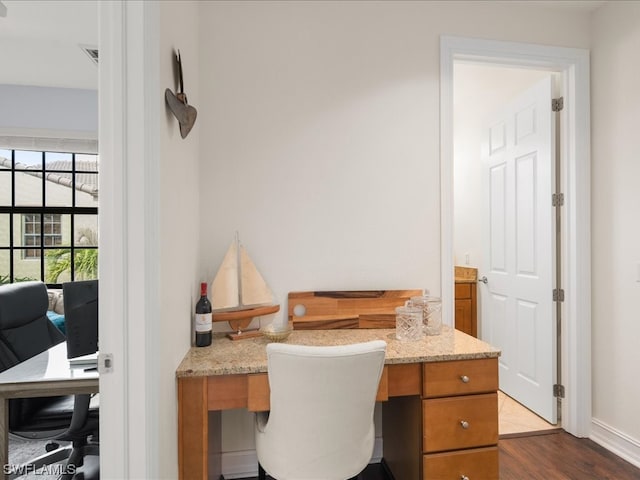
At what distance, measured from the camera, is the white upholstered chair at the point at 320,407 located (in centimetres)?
120

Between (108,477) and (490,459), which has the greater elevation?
(108,477)

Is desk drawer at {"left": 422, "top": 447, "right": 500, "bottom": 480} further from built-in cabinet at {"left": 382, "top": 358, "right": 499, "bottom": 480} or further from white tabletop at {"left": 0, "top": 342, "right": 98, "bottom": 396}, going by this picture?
white tabletop at {"left": 0, "top": 342, "right": 98, "bottom": 396}

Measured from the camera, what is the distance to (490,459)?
5.12ft

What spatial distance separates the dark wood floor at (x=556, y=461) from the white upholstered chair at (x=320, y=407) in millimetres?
849

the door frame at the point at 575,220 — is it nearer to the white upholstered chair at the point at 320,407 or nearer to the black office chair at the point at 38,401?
the white upholstered chair at the point at 320,407

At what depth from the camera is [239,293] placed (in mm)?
1846

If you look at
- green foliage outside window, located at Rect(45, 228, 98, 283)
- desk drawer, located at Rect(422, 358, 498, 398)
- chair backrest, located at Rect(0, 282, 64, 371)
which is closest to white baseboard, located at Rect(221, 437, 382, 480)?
desk drawer, located at Rect(422, 358, 498, 398)

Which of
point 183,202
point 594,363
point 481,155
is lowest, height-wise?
point 594,363

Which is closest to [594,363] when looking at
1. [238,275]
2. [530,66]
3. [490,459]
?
[490,459]

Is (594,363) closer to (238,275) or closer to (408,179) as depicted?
(408,179)

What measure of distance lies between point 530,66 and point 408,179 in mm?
1155

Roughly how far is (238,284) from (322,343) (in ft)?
1.73

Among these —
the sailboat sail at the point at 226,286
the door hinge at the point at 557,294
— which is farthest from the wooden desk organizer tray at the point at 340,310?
the door hinge at the point at 557,294

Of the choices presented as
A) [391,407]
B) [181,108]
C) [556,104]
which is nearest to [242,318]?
[391,407]
